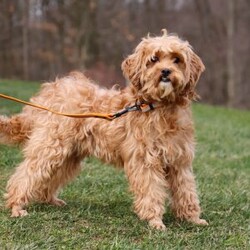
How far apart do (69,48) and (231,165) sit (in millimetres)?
27205

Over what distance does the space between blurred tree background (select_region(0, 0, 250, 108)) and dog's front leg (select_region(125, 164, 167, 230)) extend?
920 inches

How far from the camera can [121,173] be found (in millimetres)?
8008

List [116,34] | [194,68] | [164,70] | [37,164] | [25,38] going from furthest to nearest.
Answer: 1. [25,38]
2. [116,34]
3. [37,164]
4. [194,68]
5. [164,70]

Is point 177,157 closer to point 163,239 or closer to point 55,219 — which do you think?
point 163,239

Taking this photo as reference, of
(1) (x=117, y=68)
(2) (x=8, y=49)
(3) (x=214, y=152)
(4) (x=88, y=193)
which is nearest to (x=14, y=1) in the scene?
(2) (x=8, y=49)

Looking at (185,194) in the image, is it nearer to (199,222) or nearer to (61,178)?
(199,222)

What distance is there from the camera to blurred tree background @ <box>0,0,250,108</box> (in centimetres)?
2975

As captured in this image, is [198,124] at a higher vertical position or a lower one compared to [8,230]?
lower

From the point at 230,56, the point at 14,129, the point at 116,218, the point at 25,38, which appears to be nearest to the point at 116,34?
the point at 25,38

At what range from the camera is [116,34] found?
105 ft

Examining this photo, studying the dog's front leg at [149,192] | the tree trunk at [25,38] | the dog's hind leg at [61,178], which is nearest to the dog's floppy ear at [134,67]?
the dog's front leg at [149,192]

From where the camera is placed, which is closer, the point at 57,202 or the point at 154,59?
the point at 154,59

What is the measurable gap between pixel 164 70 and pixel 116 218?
1610mm

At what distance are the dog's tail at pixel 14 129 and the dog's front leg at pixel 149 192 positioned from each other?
1.35 metres
